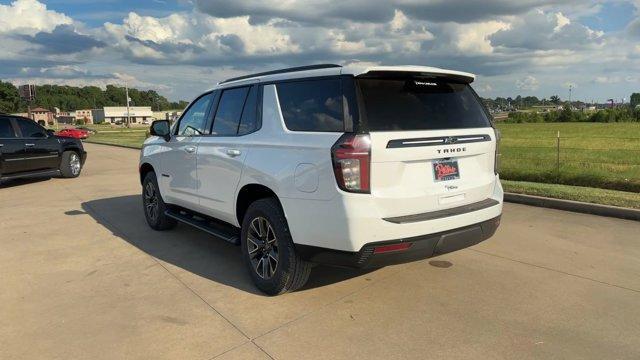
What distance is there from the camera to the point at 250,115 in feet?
15.0

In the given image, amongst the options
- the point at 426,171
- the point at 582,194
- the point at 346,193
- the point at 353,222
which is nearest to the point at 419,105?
the point at 426,171

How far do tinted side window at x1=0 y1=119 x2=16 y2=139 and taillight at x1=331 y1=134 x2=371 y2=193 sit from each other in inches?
420

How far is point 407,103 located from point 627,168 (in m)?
9.11

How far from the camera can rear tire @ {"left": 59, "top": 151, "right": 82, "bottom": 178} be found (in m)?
12.7

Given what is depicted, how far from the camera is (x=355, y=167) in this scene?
11.3ft

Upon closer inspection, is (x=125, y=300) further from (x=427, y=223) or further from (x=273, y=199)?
(x=427, y=223)

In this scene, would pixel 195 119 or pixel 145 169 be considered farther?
pixel 145 169

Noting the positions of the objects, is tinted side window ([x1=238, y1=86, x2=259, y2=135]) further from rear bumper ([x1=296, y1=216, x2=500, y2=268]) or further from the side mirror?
the side mirror

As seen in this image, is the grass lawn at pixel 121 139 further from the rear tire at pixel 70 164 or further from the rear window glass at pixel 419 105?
the rear window glass at pixel 419 105

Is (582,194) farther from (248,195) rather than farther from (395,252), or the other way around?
(248,195)

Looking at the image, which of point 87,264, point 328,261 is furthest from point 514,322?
point 87,264

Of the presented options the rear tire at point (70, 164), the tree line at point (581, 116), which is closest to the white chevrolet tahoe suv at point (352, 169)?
the rear tire at point (70, 164)

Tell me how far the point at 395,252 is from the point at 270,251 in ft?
3.91

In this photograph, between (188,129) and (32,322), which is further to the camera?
(188,129)
